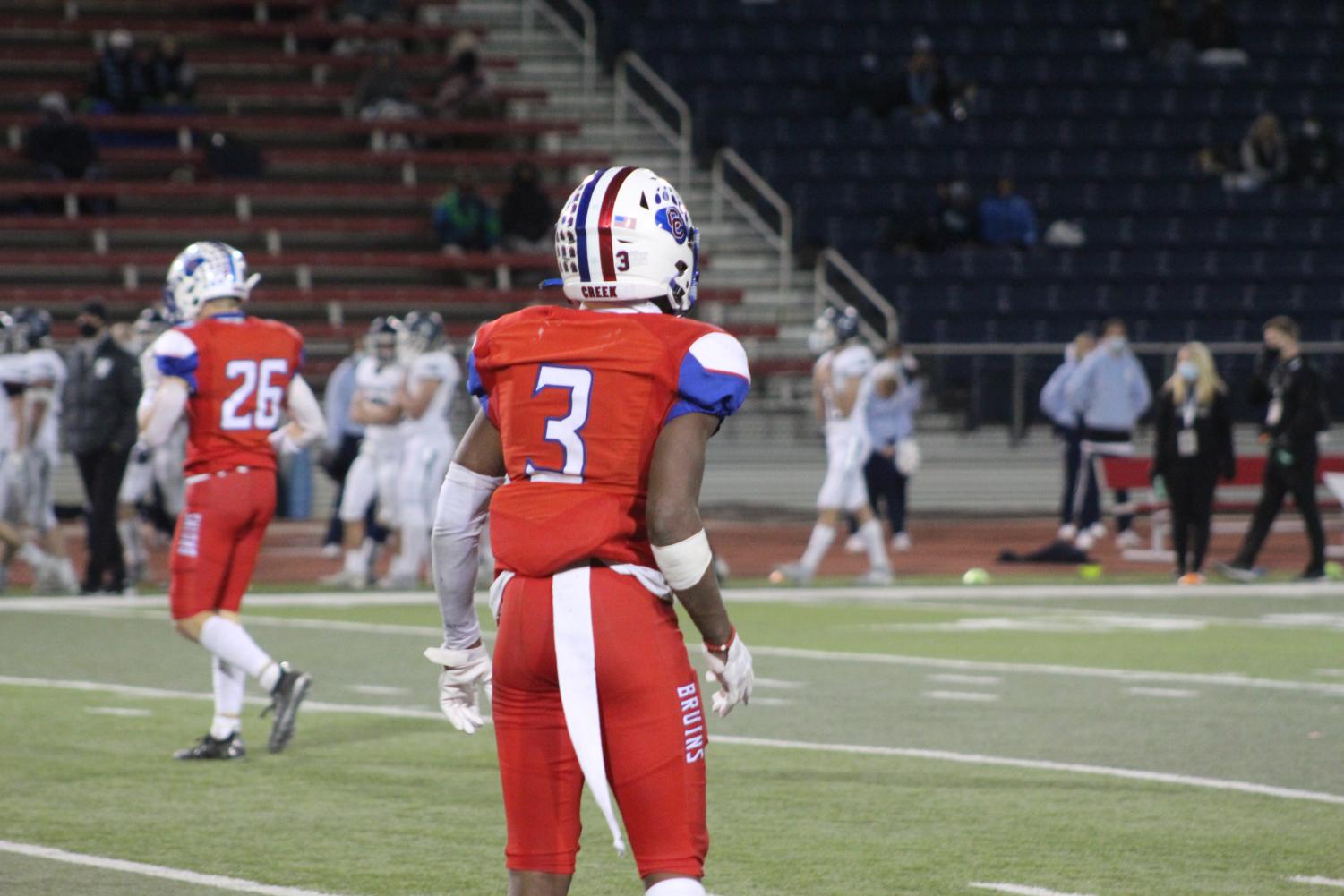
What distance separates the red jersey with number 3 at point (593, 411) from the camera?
12.3ft

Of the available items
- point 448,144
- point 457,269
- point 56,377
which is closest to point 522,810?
point 56,377

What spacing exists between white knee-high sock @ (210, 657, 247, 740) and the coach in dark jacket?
6578 millimetres

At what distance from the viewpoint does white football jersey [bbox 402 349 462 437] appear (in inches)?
572

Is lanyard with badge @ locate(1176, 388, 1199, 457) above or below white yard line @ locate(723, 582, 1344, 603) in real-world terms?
above

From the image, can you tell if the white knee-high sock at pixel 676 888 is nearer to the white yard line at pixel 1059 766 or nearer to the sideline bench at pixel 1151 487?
the white yard line at pixel 1059 766

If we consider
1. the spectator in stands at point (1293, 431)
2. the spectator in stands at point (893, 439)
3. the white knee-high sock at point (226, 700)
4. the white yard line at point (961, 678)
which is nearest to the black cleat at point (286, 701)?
the white knee-high sock at point (226, 700)

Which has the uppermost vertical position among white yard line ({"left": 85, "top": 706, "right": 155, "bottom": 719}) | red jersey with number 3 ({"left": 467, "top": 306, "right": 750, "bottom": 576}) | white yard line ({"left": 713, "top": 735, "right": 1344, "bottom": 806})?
red jersey with number 3 ({"left": 467, "top": 306, "right": 750, "bottom": 576})

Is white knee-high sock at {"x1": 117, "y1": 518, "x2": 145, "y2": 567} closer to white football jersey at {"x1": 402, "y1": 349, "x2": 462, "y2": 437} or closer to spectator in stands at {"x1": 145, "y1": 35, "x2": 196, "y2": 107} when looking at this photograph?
white football jersey at {"x1": 402, "y1": 349, "x2": 462, "y2": 437}

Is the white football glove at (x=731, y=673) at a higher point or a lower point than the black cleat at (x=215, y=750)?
higher

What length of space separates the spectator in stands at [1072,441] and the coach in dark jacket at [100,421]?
7.79 meters

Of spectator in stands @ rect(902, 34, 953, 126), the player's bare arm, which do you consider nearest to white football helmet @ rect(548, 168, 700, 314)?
the player's bare arm

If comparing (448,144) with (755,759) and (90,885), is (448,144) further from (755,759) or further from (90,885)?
(90,885)

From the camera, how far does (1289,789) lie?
23.1ft

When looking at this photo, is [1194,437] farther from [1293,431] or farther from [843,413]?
[843,413]
